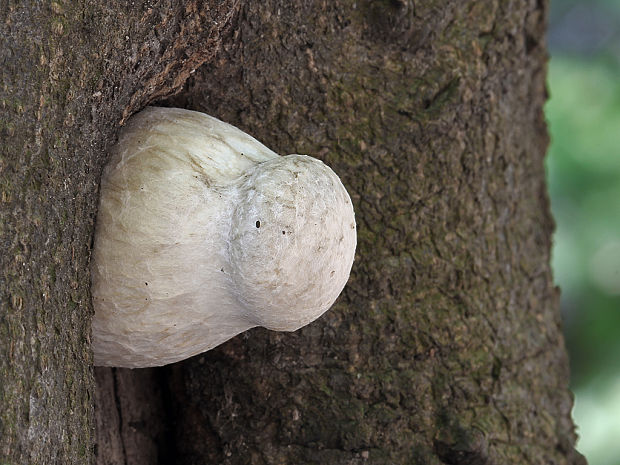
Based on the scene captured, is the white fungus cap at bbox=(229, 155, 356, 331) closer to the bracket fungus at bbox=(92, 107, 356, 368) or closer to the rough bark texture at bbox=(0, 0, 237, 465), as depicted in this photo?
the bracket fungus at bbox=(92, 107, 356, 368)

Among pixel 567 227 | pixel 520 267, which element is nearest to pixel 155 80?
pixel 520 267

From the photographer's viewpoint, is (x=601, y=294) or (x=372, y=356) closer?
(x=372, y=356)

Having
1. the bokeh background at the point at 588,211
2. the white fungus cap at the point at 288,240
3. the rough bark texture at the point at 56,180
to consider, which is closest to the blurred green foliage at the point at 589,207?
the bokeh background at the point at 588,211

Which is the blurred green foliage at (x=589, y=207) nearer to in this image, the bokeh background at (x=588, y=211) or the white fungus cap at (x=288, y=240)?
the bokeh background at (x=588, y=211)

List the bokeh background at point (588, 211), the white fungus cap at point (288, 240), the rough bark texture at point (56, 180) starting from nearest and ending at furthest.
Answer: the rough bark texture at point (56, 180) → the white fungus cap at point (288, 240) → the bokeh background at point (588, 211)

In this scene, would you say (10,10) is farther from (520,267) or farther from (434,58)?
(520,267)

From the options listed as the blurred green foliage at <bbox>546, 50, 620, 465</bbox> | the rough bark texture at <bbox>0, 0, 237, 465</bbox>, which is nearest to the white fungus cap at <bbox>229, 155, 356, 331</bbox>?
the rough bark texture at <bbox>0, 0, 237, 465</bbox>
